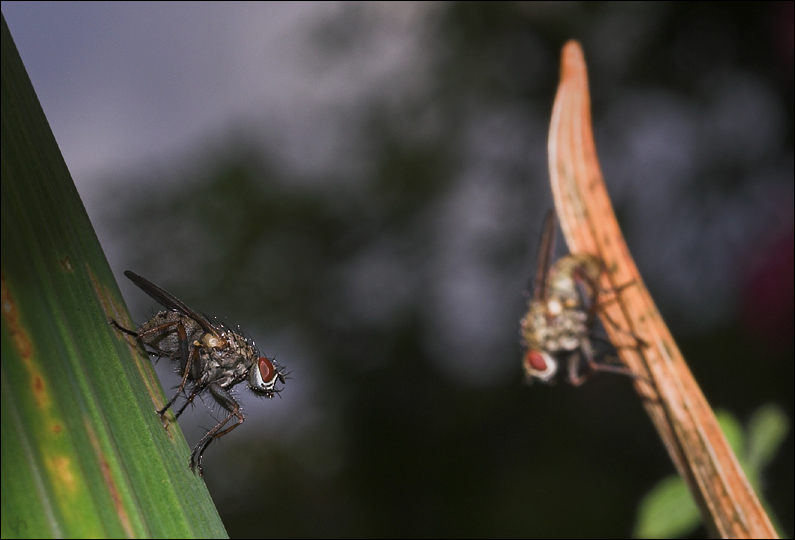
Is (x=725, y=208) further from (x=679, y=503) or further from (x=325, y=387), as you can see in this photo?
(x=325, y=387)

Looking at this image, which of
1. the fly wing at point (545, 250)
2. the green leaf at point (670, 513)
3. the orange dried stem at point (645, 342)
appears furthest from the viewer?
the fly wing at point (545, 250)

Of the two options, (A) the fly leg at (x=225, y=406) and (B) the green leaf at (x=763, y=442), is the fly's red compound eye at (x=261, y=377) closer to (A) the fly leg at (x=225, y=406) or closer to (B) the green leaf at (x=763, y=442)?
(A) the fly leg at (x=225, y=406)

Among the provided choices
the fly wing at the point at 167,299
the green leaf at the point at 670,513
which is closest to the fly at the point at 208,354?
the fly wing at the point at 167,299

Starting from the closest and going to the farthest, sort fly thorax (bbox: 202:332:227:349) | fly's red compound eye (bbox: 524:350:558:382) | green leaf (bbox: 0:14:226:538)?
green leaf (bbox: 0:14:226:538) < fly thorax (bbox: 202:332:227:349) < fly's red compound eye (bbox: 524:350:558:382)

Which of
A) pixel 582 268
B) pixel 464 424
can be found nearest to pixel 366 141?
pixel 464 424

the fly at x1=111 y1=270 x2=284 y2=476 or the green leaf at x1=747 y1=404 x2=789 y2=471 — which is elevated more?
the fly at x1=111 y1=270 x2=284 y2=476

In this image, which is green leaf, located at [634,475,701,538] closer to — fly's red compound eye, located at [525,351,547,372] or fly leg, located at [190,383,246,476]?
fly's red compound eye, located at [525,351,547,372]

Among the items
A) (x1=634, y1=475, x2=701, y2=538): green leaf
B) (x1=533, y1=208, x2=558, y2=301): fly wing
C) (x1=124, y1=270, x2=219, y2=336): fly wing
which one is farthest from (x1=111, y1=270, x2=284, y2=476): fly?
(x1=634, y1=475, x2=701, y2=538): green leaf
